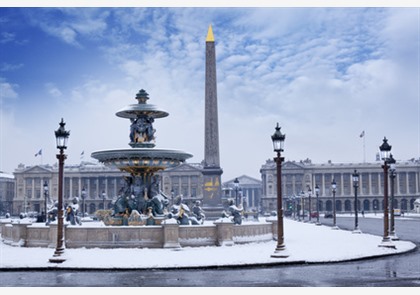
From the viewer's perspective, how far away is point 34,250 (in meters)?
19.6

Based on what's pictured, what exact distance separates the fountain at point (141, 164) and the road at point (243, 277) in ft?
28.4

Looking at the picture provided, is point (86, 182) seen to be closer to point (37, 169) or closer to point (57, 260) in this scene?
point (37, 169)

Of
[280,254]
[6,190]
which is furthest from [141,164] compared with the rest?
[6,190]

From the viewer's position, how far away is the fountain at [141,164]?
23688 millimetres

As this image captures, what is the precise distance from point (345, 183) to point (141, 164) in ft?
384

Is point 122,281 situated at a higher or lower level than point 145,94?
lower

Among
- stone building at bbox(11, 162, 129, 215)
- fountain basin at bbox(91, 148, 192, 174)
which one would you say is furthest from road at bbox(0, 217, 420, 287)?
stone building at bbox(11, 162, 129, 215)

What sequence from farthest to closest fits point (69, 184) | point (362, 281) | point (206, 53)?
point (69, 184) < point (206, 53) < point (362, 281)

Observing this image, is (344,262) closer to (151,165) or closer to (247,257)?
(247,257)

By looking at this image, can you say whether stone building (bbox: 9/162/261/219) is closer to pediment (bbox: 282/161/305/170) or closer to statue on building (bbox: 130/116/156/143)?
pediment (bbox: 282/161/305/170)

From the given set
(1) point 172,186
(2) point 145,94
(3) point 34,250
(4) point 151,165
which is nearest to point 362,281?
(3) point 34,250

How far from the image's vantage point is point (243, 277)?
43.0 ft

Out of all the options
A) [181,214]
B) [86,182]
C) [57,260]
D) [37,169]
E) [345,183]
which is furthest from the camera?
[345,183]

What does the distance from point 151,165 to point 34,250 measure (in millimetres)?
6423
